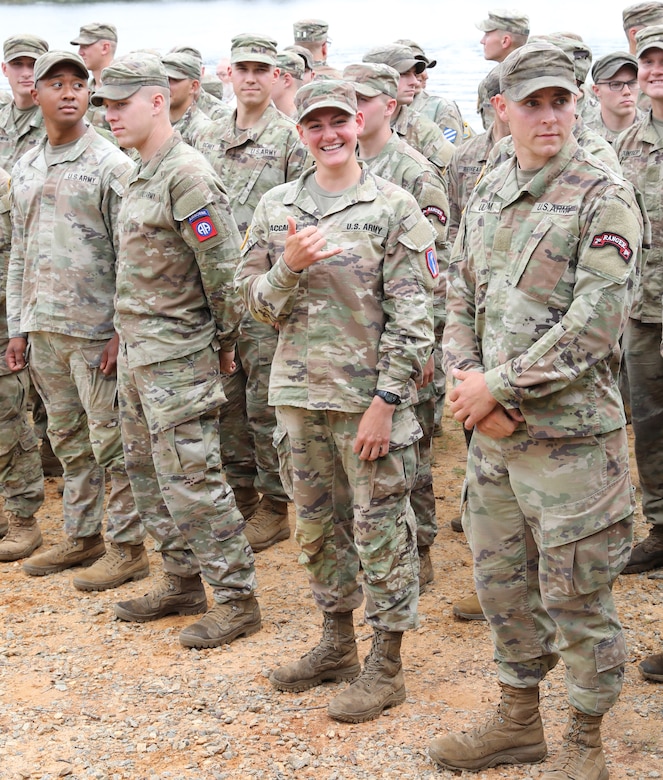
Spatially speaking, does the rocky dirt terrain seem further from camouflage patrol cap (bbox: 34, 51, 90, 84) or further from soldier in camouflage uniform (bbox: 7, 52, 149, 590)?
camouflage patrol cap (bbox: 34, 51, 90, 84)

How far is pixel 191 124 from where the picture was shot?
6.19 meters

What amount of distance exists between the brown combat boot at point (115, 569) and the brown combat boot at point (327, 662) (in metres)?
1.33

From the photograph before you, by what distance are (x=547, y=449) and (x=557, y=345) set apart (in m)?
0.32

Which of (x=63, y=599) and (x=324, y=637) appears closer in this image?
(x=324, y=637)

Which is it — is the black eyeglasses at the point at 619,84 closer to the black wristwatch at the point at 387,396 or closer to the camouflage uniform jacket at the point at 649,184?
the camouflage uniform jacket at the point at 649,184

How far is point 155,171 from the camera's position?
13.7ft

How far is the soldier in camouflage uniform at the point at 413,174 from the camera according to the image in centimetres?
451

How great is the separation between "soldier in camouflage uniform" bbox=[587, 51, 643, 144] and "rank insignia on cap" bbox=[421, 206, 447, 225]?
6.74ft

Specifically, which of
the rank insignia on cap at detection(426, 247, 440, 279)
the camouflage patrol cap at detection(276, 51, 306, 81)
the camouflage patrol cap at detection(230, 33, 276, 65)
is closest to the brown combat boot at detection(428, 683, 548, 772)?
the rank insignia on cap at detection(426, 247, 440, 279)

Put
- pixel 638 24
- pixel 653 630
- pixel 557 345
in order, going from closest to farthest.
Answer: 1. pixel 557 345
2. pixel 653 630
3. pixel 638 24

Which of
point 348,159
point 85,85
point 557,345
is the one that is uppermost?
point 85,85

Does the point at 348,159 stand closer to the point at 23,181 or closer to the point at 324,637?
the point at 324,637

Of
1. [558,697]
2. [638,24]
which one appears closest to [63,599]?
[558,697]

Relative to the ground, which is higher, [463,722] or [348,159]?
[348,159]
